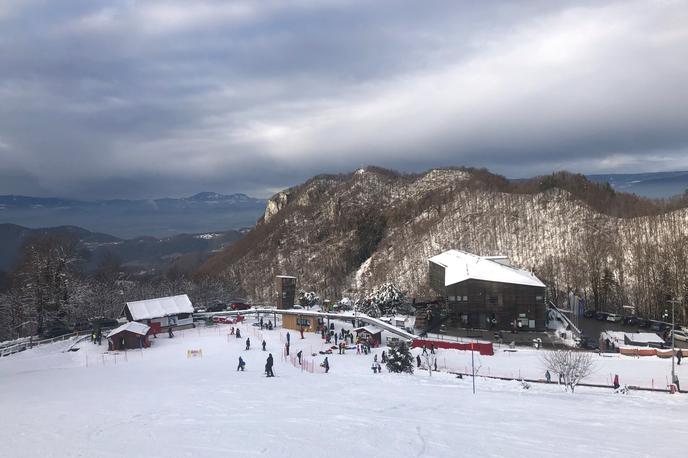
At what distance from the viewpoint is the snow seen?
48.5 feet

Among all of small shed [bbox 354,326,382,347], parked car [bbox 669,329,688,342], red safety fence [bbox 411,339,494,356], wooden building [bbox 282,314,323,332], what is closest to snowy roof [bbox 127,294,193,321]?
wooden building [bbox 282,314,323,332]

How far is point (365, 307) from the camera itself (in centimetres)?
5562

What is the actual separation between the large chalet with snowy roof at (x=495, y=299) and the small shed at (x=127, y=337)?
32.3 metres

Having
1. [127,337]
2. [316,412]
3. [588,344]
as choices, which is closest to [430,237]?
[588,344]

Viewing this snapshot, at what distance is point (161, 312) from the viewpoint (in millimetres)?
48969

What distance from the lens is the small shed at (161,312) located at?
47.5 metres

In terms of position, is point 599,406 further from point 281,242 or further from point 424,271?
point 281,242

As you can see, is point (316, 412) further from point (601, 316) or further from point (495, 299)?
point (601, 316)

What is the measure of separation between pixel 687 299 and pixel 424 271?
4830 cm

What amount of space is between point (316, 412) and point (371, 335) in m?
22.7

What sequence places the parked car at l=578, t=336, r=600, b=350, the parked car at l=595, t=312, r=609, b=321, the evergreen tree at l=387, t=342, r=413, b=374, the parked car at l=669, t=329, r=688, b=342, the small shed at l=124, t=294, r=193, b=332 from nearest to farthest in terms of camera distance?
the evergreen tree at l=387, t=342, r=413, b=374 → the parked car at l=578, t=336, r=600, b=350 → the parked car at l=669, t=329, r=688, b=342 → the small shed at l=124, t=294, r=193, b=332 → the parked car at l=595, t=312, r=609, b=321

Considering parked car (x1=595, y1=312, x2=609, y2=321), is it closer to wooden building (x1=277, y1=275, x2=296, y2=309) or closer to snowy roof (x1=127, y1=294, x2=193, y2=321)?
wooden building (x1=277, y1=275, x2=296, y2=309)

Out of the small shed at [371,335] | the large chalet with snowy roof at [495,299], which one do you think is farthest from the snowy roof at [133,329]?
the large chalet with snowy roof at [495,299]

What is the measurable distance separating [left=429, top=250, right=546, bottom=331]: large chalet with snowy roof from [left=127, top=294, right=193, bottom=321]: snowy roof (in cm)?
3047
